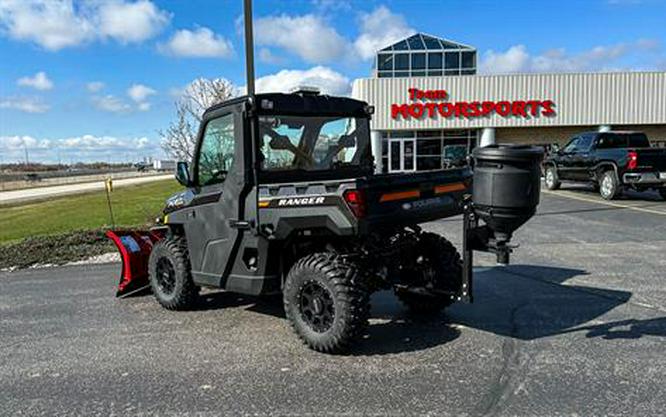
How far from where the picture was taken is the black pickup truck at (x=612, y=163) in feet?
48.6

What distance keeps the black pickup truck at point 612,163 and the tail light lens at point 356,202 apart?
13.7 meters

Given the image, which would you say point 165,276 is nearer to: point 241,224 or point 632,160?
point 241,224

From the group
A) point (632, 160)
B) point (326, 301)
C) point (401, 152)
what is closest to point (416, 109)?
point (401, 152)

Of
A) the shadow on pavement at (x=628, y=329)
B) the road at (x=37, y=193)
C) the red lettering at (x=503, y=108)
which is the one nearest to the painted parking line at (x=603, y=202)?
the shadow on pavement at (x=628, y=329)

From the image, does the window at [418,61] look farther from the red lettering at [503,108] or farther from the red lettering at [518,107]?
the red lettering at [518,107]

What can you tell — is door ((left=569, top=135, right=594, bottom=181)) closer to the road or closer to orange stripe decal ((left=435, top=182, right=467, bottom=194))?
orange stripe decal ((left=435, top=182, right=467, bottom=194))

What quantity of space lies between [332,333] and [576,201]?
14.1m

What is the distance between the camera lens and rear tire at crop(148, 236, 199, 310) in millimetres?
5777

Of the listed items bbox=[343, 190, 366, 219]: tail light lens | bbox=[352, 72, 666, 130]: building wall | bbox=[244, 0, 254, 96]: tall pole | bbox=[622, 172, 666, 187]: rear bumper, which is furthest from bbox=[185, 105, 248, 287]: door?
bbox=[352, 72, 666, 130]: building wall

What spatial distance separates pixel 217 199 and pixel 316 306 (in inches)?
59.9

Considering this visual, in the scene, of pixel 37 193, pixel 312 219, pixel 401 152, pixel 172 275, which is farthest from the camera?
pixel 37 193

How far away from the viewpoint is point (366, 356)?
4441 millimetres

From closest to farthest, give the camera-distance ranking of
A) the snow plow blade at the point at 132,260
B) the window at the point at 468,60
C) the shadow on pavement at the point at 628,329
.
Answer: the shadow on pavement at the point at 628,329, the snow plow blade at the point at 132,260, the window at the point at 468,60

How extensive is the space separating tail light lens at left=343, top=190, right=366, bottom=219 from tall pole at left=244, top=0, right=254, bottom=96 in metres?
6.27
